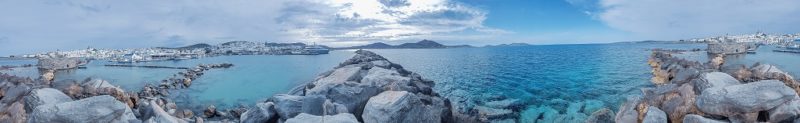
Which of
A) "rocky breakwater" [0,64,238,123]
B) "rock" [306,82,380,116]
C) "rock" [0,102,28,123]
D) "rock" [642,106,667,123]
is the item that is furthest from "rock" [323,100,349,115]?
"rock" [0,102,28,123]

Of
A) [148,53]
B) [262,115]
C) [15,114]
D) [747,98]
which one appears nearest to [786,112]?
[747,98]

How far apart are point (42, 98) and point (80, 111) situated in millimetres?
5137

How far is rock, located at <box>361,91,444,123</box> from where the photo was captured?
13.0 meters

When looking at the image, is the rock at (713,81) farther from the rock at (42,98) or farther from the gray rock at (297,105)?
the rock at (42,98)

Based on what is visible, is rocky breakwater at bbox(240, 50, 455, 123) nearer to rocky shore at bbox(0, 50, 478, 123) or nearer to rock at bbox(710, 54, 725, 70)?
rocky shore at bbox(0, 50, 478, 123)

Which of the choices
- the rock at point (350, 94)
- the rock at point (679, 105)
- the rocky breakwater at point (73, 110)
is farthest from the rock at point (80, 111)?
the rock at point (679, 105)

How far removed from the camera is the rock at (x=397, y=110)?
12992 mm

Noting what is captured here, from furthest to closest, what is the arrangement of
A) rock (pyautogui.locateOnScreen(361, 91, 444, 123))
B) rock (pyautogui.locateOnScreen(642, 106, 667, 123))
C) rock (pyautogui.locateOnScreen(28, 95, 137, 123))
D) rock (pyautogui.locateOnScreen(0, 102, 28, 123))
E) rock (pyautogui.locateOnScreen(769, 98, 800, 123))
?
rock (pyautogui.locateOnScreen(0, 102, 28, 123)) < rock (pyautogui.locateOnScreen(361, 91, 444, 123)) < rock (pyautogui.locateOnScreen(642, 106, 667, 123)) < rock (pyautogui.locateOnScreen(28, 95, 137, 123)) < rock (pyautogui.locateOnScreen(769, 98, 800, 123))

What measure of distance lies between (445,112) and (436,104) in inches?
29.4

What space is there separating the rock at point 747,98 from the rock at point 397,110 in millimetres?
7799

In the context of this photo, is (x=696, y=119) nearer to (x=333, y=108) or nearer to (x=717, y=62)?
(x=333, y=108)

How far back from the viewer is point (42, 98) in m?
15.6

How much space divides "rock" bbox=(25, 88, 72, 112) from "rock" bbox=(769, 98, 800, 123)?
21318 millimetres

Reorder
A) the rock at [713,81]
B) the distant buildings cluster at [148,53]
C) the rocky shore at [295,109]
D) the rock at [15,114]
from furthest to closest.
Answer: the distant buildings cluster at [148,53] < the rock at [713,81] < the rock at [15,114] < the rocky shore at [295,109]
